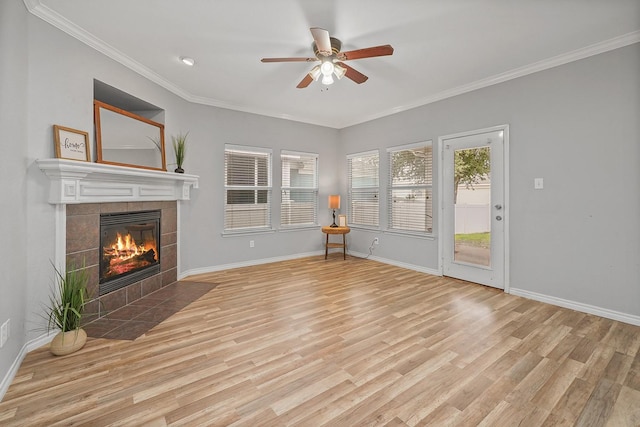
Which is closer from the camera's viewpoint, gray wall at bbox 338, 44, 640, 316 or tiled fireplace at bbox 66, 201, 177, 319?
tiled fireplace at bbox 66, 201, 177, 319

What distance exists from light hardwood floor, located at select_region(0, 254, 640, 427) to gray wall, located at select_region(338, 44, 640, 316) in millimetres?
388

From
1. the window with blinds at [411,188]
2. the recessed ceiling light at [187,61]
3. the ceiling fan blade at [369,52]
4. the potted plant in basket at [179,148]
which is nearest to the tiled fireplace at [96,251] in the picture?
the potted plant in basket at [179,148]

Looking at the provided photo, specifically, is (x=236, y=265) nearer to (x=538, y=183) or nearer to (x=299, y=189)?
(x=299, y=189)

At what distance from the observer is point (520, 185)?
3.49m

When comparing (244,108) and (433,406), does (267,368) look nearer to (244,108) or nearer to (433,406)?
(433,406)

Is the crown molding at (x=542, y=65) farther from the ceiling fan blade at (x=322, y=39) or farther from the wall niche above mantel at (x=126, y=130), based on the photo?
the wall niche above mantel at (x=126, y=130)

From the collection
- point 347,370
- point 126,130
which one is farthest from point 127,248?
point 347,370

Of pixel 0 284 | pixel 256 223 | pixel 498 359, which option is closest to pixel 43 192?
pixel 0 284

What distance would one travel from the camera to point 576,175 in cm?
306

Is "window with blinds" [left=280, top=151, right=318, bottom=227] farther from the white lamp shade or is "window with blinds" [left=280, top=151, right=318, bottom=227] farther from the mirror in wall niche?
the mirror in wall niche

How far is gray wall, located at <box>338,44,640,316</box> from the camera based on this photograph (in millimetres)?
2760

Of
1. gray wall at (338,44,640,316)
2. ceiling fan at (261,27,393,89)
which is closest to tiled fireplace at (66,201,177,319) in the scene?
ceiling fan at (261,27,393,89)

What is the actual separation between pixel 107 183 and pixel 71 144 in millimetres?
460

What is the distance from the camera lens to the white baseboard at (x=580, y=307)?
2740 millimetres
